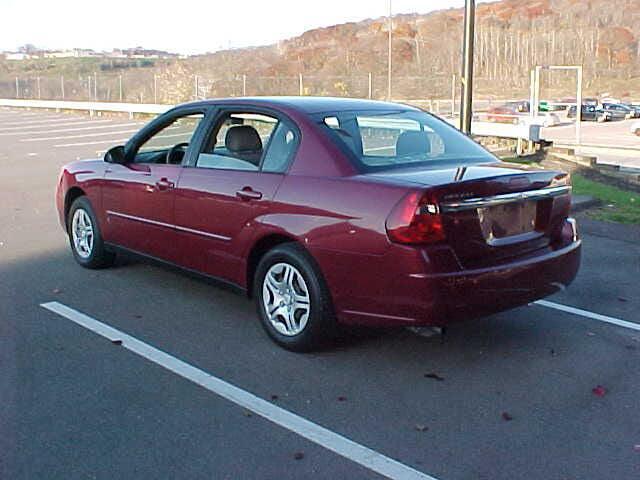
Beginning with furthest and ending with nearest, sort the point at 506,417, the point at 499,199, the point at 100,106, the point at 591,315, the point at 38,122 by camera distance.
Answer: the point at 100,106 → the point at 38,122 → the point at 591,315 → the point at 499,199 → the point at 506,417

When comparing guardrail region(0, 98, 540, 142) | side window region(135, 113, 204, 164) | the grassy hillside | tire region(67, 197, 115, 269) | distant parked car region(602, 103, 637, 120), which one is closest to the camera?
side window region(135, 113, 204, 164)

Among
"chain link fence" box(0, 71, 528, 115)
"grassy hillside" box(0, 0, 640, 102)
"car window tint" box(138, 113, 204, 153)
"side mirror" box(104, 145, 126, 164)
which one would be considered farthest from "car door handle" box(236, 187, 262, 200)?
"grassy hillside" box(0, 0, 640, 102)

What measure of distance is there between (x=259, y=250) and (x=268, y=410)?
140 centimetres

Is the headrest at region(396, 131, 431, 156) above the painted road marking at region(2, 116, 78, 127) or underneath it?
above

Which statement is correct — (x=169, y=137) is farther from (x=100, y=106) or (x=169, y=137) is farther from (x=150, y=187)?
(x=100, y=106)

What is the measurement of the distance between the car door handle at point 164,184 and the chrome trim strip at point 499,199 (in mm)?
2427

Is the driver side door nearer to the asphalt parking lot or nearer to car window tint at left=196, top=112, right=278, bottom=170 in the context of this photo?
car window tint at left=196, top=112, right=278, bottom=170

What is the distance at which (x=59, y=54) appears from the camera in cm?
11900

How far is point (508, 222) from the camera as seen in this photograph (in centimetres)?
476

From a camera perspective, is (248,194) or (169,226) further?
(169,226)

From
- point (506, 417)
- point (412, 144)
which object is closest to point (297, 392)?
point (506, 417)

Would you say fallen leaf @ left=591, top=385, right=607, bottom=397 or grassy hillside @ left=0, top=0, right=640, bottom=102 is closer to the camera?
fallen leaf @ left=591, top=385, right=607, bottom=397

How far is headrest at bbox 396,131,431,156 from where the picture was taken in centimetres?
539

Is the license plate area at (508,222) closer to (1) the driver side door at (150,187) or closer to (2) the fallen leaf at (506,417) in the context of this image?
(2) the fallen leaf at (506,417)
